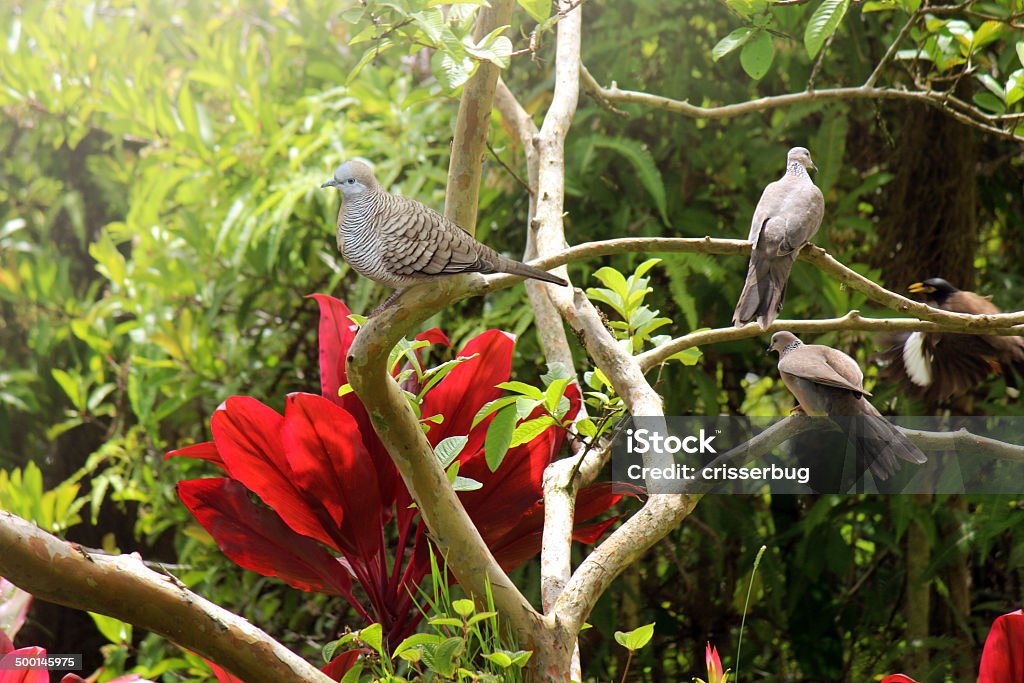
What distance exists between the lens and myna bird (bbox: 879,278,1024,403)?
1197 millimetres

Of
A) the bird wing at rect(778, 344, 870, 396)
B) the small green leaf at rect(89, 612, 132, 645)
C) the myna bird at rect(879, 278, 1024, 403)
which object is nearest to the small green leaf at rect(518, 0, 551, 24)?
the bird wing at rect(778, 344, 870, 396)

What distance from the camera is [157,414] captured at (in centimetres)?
155

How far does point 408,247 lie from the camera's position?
75cm

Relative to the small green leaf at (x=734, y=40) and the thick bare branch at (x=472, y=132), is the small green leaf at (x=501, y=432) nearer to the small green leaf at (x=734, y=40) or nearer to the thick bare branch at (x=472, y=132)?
the thick bare branch at (x=472, y=132)

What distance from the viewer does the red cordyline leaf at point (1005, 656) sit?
703 millimetres

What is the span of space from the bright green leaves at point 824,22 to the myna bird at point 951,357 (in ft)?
1.66

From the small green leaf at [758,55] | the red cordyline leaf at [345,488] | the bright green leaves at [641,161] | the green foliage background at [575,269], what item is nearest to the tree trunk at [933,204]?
the green foliage background at [575,269]

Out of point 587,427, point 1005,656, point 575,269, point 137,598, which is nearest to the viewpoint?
point 137,598

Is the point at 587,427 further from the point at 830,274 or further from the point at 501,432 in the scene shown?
the point at 830,274

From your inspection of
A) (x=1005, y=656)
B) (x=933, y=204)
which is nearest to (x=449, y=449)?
(x=1005, y=656)

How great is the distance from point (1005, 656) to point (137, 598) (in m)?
0.64

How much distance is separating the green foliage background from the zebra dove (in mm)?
584

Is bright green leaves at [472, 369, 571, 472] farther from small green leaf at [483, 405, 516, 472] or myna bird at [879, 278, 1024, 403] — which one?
myna bird at [879, 278, 1024, 403]

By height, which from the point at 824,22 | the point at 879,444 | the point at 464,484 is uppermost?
the point at 824,22
